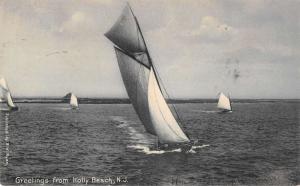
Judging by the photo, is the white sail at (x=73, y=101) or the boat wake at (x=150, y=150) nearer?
the boat wake at (x=150, y=150)

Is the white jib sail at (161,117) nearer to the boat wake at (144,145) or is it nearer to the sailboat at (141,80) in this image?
the sailboat at (141,80)

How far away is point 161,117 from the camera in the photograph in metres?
25.6

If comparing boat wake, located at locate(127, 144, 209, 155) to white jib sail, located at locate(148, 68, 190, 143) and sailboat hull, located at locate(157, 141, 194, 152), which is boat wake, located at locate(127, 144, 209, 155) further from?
white jib sail, located at locate(148, 68, 190, 143)

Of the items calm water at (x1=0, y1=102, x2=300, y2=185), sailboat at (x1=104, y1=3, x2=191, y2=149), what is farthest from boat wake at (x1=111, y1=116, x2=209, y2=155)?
sailboat at (x1=104, y1=3, x2=191, y2=149)

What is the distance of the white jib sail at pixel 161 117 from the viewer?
978 inches

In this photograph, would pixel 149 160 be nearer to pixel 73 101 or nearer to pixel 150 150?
pixel 150 150

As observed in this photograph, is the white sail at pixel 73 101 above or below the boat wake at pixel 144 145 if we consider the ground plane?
above

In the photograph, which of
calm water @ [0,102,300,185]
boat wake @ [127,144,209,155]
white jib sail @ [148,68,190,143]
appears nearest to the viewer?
calm water @ [0,102,300,185]

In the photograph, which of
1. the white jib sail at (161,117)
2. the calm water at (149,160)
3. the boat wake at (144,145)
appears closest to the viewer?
the calm water at (149,160)

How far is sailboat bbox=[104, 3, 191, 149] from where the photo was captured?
918 inches

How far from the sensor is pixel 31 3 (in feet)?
74.5

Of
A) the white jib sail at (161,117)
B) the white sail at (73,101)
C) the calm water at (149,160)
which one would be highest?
the white sail at (73,101)

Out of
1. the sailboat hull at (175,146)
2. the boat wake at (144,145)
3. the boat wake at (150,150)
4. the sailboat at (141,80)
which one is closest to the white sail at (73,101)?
the boat wake at (144,145)

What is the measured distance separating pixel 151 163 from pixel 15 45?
10.6 m
